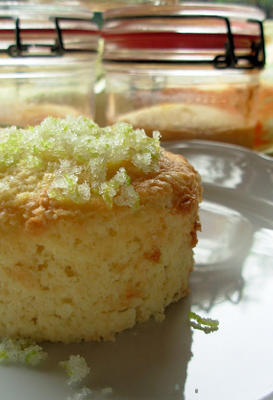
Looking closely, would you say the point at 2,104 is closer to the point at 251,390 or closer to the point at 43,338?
the point at 43,338

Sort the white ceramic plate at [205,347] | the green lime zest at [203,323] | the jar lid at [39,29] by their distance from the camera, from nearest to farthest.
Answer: the white ceramic plate at [205,347]
the green lime zest at [203,323]
the jar lid at [39,29]

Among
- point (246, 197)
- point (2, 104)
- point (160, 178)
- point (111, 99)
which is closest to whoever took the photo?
point (160, 178)

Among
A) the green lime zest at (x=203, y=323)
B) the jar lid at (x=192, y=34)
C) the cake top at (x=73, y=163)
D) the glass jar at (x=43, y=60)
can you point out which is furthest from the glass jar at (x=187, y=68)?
the green lime zest at (x=203, y=323)

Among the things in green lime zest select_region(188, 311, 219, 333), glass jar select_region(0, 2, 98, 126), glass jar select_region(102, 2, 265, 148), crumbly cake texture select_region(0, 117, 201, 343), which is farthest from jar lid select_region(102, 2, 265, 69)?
green lime zest select_region(188, 311, 219, 333)

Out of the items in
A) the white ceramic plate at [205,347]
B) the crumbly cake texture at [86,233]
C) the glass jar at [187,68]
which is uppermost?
the glass jar at [187,68]

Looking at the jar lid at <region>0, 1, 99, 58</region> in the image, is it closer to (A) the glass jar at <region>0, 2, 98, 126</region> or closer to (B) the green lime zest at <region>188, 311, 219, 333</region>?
(A) the glass jar at <region>0, 2, 98, 126</region>

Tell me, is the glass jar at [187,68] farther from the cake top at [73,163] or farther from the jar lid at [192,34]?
the cake top at [73,163]

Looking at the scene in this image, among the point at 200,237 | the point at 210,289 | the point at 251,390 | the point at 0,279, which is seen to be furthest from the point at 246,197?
the point at 0,279

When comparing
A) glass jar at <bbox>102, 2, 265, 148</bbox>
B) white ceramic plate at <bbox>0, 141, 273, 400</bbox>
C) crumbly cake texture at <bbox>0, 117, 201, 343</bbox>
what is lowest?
white ceramic plate at <bbox>0, 141, 273, 400</bbox>
